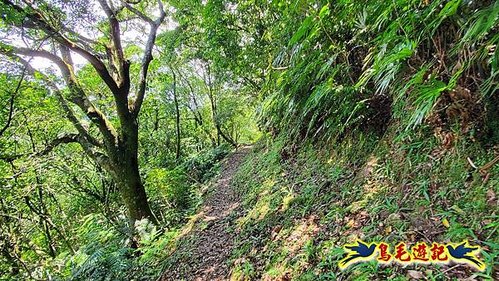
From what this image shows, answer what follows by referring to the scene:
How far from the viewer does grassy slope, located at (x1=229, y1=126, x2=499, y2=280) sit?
5.06 feet

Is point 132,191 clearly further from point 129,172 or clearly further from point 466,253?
point 466,253

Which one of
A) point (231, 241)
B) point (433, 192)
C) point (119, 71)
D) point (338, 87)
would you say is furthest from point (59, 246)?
point (433, 192)

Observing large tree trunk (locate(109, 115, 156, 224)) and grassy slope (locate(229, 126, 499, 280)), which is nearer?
grassy slope (locate(229, 126, 499, 280))

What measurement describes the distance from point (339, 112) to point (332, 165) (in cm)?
59

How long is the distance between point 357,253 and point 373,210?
0.38m

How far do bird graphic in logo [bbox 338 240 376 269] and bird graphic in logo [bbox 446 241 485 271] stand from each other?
42cm

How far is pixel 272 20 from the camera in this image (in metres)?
5.82

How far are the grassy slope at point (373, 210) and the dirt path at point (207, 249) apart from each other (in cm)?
24

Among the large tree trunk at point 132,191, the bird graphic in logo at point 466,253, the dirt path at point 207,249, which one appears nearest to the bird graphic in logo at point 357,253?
the bird graphic in logo at point 466,253

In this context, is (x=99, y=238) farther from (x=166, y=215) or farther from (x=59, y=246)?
(x=59, y=246)

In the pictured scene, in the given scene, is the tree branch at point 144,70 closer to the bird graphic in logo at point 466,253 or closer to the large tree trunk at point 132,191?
the large tree trunk at point 132,191

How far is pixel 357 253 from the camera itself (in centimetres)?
183

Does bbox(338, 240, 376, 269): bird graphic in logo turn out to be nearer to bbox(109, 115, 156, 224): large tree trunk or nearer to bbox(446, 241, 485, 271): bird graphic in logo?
bbox(446, 241, 485, 271): bird graphic in logo

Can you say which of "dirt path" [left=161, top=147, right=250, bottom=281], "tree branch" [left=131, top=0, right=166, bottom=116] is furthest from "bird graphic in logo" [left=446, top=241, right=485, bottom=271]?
"tree branch" [left=131, top=0, right=166, bottom=116]
